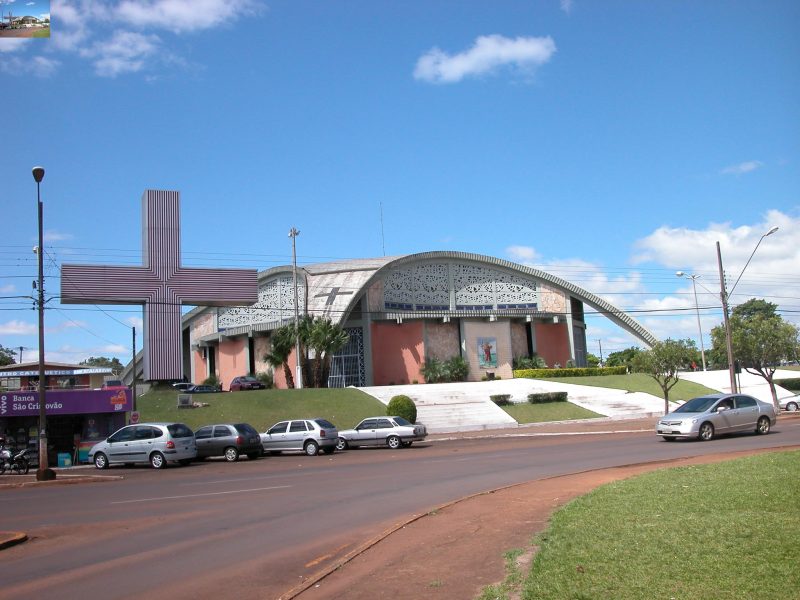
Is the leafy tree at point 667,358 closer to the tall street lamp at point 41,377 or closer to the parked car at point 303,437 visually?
the parked car at point 303,437

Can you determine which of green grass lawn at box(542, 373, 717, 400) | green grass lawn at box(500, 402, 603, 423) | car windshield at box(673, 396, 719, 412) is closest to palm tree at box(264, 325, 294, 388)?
green grass lawn at box(500, 402, 603, 423)

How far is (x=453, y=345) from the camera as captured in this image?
61.3 m

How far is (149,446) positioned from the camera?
25516 mm

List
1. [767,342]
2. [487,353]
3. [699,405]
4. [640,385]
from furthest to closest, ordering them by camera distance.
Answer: [487,353], [640,385], [767,342], [699,405]

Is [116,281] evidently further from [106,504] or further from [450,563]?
[450,563]

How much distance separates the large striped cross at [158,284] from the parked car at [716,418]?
84.6 feet

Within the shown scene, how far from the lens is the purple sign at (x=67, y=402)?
27.4 m

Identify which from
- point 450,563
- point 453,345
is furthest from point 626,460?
point 453,345

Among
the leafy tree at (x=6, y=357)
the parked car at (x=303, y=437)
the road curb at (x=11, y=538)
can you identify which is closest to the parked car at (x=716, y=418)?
the parked car at (x=303, y=437)

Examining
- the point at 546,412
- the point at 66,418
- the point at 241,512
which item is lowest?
the point at 241,512

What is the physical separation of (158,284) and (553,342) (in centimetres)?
3876

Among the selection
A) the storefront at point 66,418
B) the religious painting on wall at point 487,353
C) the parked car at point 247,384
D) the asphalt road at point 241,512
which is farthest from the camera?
the religious painting on wall at point 487,353

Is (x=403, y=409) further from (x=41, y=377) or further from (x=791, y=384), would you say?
(x=791, y=384)

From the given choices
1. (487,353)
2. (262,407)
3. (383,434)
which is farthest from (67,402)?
(487,353)
